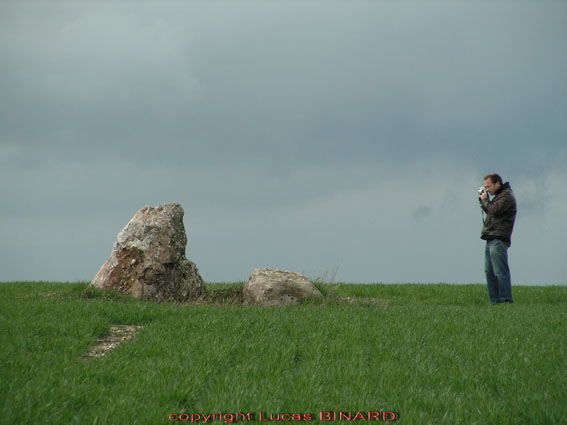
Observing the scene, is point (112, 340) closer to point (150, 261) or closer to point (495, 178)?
point (150, 261)

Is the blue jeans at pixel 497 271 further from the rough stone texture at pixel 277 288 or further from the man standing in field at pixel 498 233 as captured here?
the rough stone texture at pixel 277 288

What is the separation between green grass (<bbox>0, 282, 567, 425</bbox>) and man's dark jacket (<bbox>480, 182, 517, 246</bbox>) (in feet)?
10.8

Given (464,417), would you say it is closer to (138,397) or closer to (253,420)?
(253,420)

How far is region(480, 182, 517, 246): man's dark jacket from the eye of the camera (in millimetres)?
13148

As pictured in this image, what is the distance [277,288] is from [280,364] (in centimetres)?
698

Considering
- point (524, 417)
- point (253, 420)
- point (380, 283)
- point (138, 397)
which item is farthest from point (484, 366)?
point (380, 283)

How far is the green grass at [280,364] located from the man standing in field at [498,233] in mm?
2915

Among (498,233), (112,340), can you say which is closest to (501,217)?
(498,233)

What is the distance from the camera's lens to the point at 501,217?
522 inches

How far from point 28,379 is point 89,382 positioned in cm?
80

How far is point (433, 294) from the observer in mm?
16016

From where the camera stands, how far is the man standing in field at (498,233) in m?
13.1

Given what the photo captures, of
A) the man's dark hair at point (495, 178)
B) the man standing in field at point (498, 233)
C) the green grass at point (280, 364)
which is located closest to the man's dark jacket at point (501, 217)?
the man standing in field at point (498, 233)

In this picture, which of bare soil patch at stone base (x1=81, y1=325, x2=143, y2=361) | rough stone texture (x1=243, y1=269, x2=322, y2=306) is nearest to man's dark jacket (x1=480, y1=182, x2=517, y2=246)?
rough stone texture (x1=243, y1=269, x2=322, y2=306)
